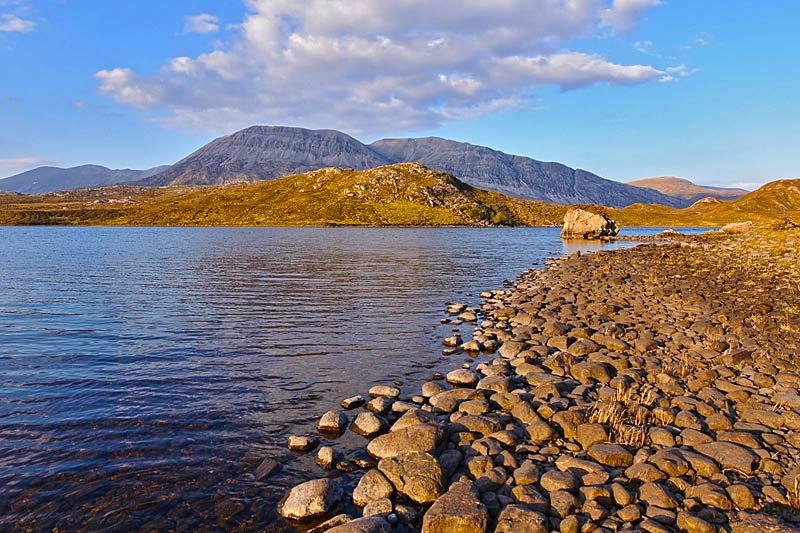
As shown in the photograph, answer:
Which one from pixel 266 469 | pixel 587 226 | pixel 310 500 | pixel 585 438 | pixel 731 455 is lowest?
pixel 266 469

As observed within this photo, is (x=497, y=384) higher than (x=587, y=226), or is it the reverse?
(x=587, y=226)

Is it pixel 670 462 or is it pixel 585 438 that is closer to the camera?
pixel 670 462

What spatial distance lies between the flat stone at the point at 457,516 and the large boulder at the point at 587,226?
432 ft

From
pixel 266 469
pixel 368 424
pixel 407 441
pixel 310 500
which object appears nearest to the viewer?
pixel 310 500

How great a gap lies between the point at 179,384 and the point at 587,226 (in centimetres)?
13092

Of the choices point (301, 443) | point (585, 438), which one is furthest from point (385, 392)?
point (585, 438)

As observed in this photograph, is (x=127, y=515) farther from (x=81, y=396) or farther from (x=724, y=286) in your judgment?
(x=724, y=286)

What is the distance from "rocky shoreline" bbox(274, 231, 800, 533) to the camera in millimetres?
8195

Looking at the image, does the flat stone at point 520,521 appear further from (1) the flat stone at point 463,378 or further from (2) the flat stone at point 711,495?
(1) the flat stone at point 463,378

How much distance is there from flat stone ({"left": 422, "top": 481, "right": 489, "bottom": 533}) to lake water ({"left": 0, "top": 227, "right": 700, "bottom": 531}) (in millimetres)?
3117

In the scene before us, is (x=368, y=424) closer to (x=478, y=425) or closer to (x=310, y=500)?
(x=478, y=425)

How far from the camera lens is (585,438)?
10891 mm

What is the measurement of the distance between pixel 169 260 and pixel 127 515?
57063mm

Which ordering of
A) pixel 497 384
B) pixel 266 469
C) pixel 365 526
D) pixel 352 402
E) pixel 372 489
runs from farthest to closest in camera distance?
pixel 497 384 → pixel 352 402 → pixel 266 469 → pixel 372 489 → pixel 365 526
